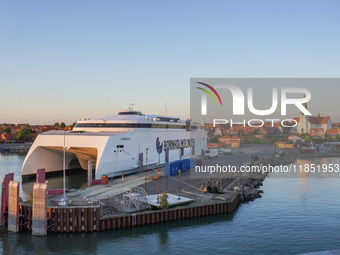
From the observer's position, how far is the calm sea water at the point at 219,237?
16500 mm

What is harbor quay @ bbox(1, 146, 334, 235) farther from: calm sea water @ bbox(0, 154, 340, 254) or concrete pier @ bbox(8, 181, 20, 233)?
calm sea water @ bbox(0, 154, 340, 254)

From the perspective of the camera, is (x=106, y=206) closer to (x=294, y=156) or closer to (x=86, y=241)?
(x=86, y=241)

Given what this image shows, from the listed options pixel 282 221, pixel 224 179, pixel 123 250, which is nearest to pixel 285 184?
pixel 224 179

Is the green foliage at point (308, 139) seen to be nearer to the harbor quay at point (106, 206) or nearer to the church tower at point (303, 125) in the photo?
the church tower at point (303, 125)

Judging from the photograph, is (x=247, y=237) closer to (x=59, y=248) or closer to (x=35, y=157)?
(x=59, y=248)

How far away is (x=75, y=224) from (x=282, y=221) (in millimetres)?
13554

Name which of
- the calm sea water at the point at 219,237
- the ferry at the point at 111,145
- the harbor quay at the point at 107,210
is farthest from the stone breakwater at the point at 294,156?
the harbor quay at the point at 107,210

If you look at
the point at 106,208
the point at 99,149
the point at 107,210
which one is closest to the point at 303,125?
the point at 99,149

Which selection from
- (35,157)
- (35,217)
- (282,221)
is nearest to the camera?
(35,217)

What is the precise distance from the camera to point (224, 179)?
3184 centimetres

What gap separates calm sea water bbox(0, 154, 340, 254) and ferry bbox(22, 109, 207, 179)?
9599 millimetres

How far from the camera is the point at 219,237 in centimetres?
1858

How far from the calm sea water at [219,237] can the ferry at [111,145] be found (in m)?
9.60

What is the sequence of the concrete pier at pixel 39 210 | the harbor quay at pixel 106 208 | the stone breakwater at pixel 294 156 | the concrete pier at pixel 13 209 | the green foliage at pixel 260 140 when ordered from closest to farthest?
the concrete pier at pixel 39 210
the harbor quay at pixel 106 208
the concrete pier at pixel 13 209
the stone breakwater at pixel 294 156
the green foliage at pixel 260 140
